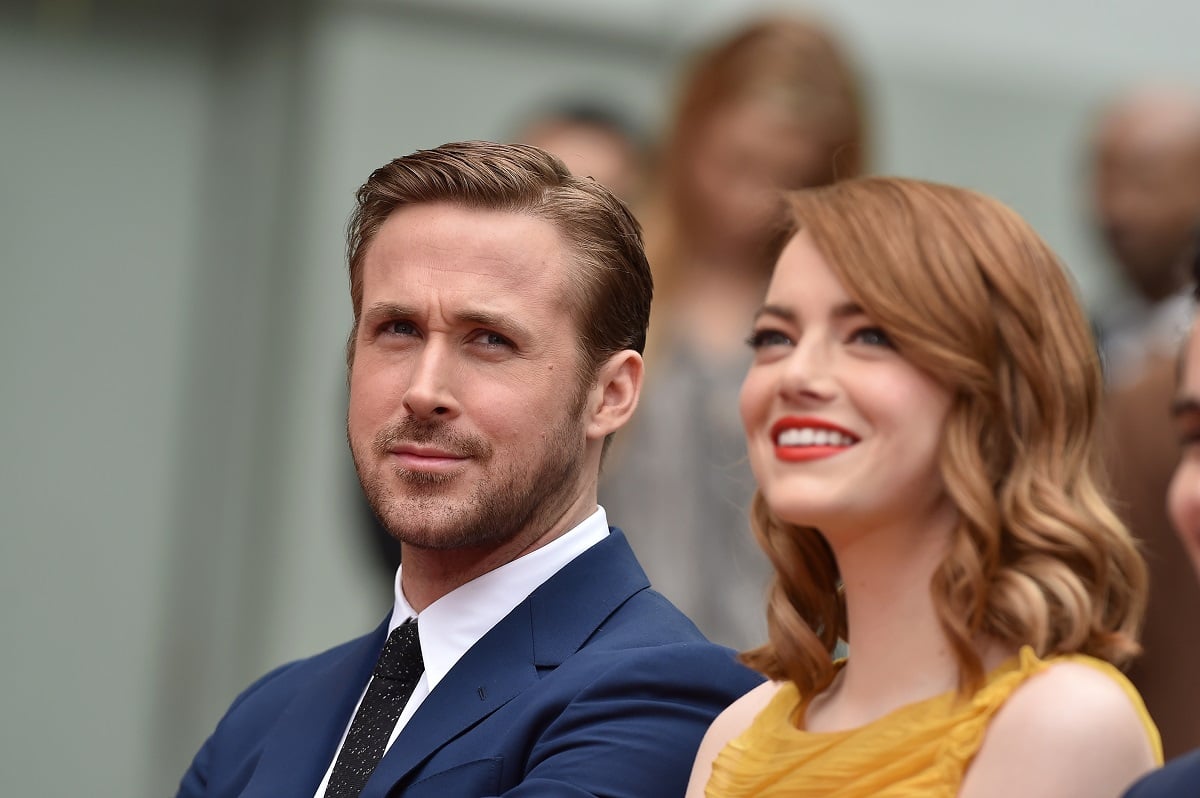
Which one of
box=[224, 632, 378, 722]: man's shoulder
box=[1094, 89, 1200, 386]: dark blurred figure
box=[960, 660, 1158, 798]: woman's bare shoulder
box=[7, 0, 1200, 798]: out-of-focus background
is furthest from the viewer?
box=[7, 0, 1200, 798]: out-of-focus background

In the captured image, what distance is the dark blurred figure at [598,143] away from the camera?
224 inches

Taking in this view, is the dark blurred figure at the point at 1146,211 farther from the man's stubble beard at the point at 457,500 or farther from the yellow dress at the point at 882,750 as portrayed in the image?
the yellow dress at the point at 882,750

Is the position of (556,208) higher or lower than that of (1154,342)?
higher

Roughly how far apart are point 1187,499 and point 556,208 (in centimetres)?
135

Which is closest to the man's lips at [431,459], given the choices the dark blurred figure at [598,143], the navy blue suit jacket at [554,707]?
the navy blue suit jacket at [554,707]

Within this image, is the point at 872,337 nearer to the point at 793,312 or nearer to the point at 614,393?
the point at 793,312

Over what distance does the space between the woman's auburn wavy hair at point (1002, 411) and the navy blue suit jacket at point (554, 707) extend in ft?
1.75

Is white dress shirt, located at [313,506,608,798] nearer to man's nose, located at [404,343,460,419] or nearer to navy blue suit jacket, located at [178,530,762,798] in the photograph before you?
navy blue suit jacket, located at [178,530,762,798]

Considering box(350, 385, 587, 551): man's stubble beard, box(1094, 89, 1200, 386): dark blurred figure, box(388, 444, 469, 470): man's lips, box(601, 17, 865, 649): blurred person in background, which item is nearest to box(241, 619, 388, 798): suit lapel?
box(350, 385, 587, 551): man's stubble beard

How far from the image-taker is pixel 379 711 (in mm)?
3373

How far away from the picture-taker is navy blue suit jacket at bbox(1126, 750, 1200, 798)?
94.7 inches

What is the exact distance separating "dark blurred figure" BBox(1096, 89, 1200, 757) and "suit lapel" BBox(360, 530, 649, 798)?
114 cm

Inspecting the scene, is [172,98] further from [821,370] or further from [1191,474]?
[1191,474]

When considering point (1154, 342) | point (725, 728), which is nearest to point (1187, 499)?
point (725, 728)
